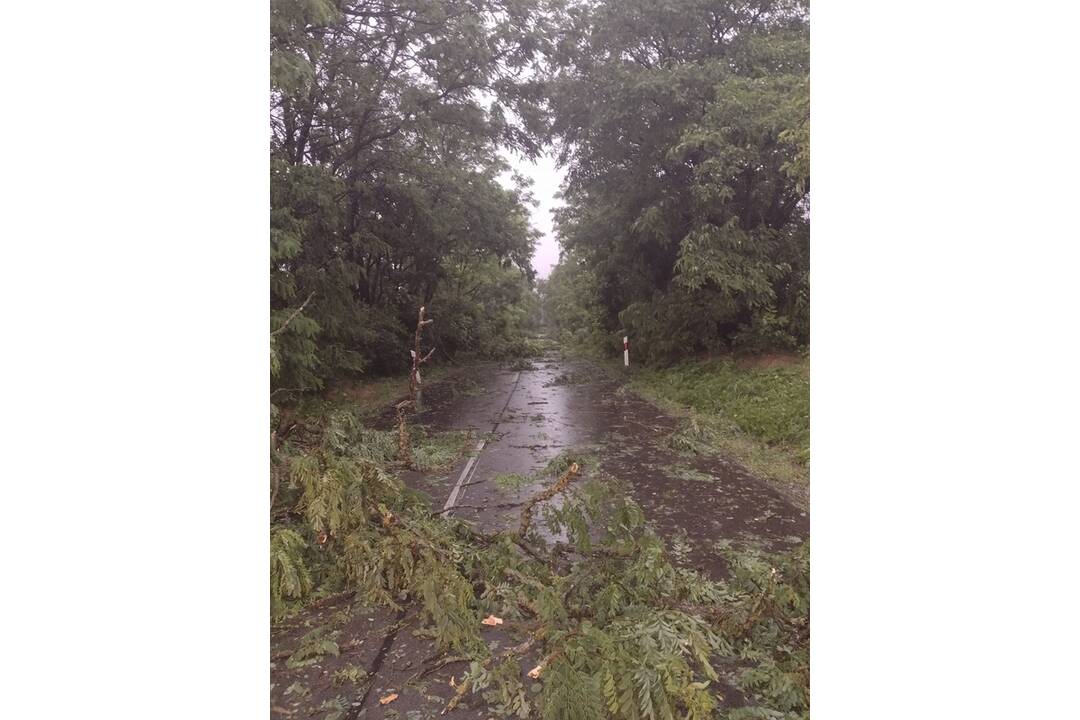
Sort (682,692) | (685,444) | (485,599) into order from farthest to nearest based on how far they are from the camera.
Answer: (685,444) < (485,599) < (682,692)

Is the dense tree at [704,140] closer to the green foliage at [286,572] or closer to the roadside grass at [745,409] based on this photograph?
the roadside grass at [745,409]

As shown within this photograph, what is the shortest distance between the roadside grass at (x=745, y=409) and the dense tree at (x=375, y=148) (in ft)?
16.4

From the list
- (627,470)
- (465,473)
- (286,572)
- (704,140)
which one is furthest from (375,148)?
(286,572)

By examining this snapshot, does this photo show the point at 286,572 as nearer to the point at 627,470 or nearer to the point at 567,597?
the point at 567,597

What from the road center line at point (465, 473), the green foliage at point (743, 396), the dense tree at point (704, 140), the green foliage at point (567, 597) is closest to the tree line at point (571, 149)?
the dense tree at point (704, 140)

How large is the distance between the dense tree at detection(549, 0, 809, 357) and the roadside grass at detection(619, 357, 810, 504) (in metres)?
0.98

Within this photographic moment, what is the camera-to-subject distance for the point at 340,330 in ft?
36.0

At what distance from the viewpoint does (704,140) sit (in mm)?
9969

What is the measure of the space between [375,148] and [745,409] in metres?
9.16

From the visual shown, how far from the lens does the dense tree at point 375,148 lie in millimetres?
7324

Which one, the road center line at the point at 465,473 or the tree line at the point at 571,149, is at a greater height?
the tree line at the point at 571,149
